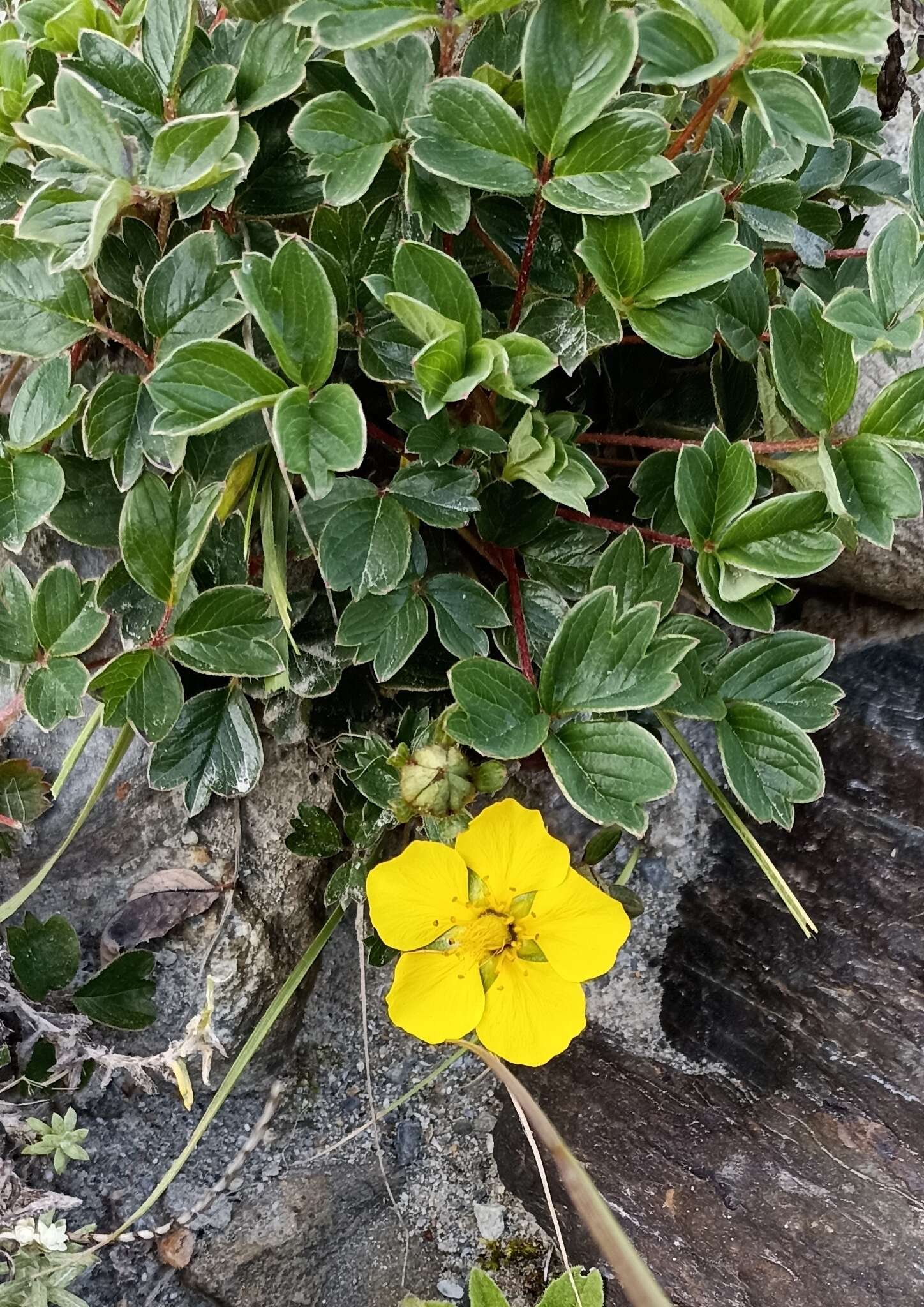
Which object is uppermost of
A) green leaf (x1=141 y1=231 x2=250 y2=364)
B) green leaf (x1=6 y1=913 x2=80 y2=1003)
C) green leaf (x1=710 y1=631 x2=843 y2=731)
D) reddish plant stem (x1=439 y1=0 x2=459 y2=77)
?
reddish plant stem (x1=439 y1=0 x2=459 y2=77)

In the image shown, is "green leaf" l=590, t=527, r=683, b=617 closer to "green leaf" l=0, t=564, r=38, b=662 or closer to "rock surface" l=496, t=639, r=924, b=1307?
"rock surface" l=496, t=639, r=924, b=1307

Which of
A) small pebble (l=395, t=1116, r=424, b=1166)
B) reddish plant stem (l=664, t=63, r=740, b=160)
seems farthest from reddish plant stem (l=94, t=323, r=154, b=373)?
small pebble (l=395, t=1116, r=424, b=1166)

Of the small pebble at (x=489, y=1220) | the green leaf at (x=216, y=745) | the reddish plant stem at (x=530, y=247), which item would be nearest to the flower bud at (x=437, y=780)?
the green leaf at (x=216, y=745)

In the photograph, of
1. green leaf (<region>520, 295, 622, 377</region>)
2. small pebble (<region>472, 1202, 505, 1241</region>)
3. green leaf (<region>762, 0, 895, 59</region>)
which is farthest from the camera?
small pebble (<region>472, 1202, 505, 1241</region>)

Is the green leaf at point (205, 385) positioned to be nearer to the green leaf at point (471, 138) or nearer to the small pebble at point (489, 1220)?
the green leaf at point (471, 138)

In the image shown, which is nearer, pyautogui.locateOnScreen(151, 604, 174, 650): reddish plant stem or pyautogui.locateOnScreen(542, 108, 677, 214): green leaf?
pyautogui.locateOnScreen(542, 108, 677, 214): green leaf

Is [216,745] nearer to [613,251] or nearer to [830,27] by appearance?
[613,251]

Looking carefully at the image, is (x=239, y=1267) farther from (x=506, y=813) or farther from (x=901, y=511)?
(x=901, y=511)
